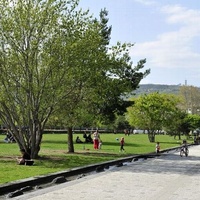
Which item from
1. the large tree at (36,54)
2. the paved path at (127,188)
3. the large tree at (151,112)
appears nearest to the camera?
the paved path at (127,188)

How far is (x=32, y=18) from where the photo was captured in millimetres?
20047

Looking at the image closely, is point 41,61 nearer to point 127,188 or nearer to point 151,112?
point 127,188

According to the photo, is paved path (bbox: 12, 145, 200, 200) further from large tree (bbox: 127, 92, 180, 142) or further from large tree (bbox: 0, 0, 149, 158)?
large tree (bbox: 127, 92, 180, 142)

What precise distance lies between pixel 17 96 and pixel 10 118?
4.07 feet

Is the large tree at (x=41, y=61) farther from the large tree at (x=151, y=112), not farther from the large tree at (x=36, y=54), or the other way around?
the large tree at (x=151, y=112)

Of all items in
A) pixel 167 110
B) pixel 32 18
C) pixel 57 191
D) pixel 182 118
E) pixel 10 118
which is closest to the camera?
pixel 57 191

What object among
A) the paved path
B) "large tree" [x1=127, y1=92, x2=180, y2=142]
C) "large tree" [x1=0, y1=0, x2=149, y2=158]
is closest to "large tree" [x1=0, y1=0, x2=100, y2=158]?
"large tree" [x1=0, y1=0, x2=149, y2=158]

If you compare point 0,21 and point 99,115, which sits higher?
point 0,21

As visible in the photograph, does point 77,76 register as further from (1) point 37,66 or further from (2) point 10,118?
(2) point 10,118

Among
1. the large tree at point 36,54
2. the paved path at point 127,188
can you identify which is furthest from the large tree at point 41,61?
the paved path at point 127,188

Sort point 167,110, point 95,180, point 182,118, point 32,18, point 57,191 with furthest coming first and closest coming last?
point 182,118 < point 167,110 < point 32,18 < point 95,180 < point 57,191

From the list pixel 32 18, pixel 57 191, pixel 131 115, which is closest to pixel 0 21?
pixel 32 18

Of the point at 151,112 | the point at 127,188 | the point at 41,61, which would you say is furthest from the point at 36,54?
the point at 151,112

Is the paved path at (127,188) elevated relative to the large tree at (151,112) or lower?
lower
